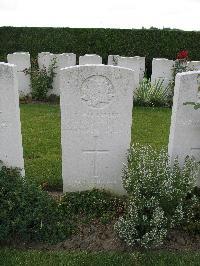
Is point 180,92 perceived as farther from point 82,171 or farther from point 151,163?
point 82,171

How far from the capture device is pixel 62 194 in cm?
546

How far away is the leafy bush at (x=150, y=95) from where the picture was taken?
422 inches

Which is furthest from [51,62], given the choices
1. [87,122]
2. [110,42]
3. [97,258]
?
[97,258]

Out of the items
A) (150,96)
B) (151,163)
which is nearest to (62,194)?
(151,163)

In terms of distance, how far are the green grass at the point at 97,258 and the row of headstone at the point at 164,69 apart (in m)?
7.39

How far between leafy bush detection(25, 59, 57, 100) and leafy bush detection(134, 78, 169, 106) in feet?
8.08

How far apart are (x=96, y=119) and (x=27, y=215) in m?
1.42

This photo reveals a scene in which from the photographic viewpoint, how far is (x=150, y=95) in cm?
1070

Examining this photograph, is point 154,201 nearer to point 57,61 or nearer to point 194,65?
point 194,65

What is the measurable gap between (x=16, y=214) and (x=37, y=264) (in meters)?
0.60

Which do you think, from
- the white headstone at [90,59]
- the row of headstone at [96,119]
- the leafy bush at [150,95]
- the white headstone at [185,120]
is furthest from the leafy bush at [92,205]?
the white headstone at [90,59]

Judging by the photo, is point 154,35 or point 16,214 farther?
point 154,35

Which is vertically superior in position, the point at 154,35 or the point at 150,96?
the point at 154,35

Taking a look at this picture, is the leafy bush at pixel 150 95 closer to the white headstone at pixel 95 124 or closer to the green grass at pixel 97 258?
the white headstone at pixel 95 124
